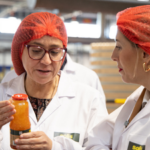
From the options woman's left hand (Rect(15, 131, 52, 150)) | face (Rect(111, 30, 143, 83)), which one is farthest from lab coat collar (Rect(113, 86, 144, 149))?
woman's left hand (Rect(15, 131, 52, 150))

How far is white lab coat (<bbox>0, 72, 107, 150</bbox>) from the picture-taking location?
1.80m

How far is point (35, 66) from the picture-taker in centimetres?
186

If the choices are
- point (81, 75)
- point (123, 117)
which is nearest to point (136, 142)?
point (123, 117)

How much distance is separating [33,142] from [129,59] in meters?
0.80

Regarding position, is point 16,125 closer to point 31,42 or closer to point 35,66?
point 35,66

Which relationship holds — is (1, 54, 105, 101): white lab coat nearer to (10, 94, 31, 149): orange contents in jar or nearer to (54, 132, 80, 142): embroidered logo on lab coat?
(54, 132, 80, 142): embroidered logo on lab coat

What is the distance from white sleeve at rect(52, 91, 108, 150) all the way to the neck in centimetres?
37

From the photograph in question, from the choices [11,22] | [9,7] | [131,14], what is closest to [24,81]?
[131,14]

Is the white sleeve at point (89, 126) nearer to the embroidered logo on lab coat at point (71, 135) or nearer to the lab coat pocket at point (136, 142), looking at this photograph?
the embroidered logo on lab coat at point (71, 135)

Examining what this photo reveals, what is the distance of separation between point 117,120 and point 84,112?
0.40 metres

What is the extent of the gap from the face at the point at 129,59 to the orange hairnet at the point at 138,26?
0.04 metres

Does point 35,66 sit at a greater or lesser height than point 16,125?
greater

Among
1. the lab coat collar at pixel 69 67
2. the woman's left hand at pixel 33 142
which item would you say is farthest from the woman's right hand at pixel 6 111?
the lab coat collar at pixel 69 67

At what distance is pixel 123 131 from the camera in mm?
1487
